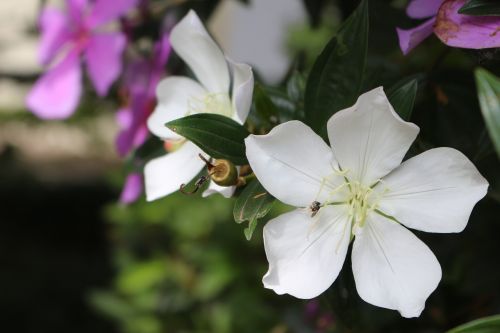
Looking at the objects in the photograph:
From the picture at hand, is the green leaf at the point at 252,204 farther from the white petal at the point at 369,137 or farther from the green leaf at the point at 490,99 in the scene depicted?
the green leaf at the point at 490,99

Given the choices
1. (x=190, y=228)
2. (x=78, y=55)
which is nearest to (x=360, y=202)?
(x=78, y=55)

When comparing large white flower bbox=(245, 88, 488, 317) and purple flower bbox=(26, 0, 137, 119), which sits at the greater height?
large white flower bbox=(245, 88, 488, 317)

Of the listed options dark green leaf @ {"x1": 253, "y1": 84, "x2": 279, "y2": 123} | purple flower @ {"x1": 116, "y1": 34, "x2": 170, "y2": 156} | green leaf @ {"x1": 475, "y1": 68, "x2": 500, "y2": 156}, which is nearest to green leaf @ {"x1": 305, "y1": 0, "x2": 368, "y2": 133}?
dark green leaf @ {"x1": 253, "y1": 84, "x2": 279, "y2": 123}

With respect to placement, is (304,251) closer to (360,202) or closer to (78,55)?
(360,202)

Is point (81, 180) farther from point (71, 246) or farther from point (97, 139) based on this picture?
point (97, 139)

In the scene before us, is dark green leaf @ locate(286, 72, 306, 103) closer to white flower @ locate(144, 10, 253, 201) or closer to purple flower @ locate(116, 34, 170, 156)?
white flower @ locate(144, 10, 253, 201)

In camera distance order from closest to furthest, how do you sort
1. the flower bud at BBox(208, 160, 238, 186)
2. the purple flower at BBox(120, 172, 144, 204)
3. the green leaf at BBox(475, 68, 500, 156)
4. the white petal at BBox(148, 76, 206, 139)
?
the green leaf at BBox(475, 68, 500, 156), the flower bud at BBox(208, 160, 238, 186), the white petal at BBox(148, 76, 206, 139), the purple flower at BBox(120, 172, 144, 204)

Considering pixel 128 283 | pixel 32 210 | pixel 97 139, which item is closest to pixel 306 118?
pixel 128 283
